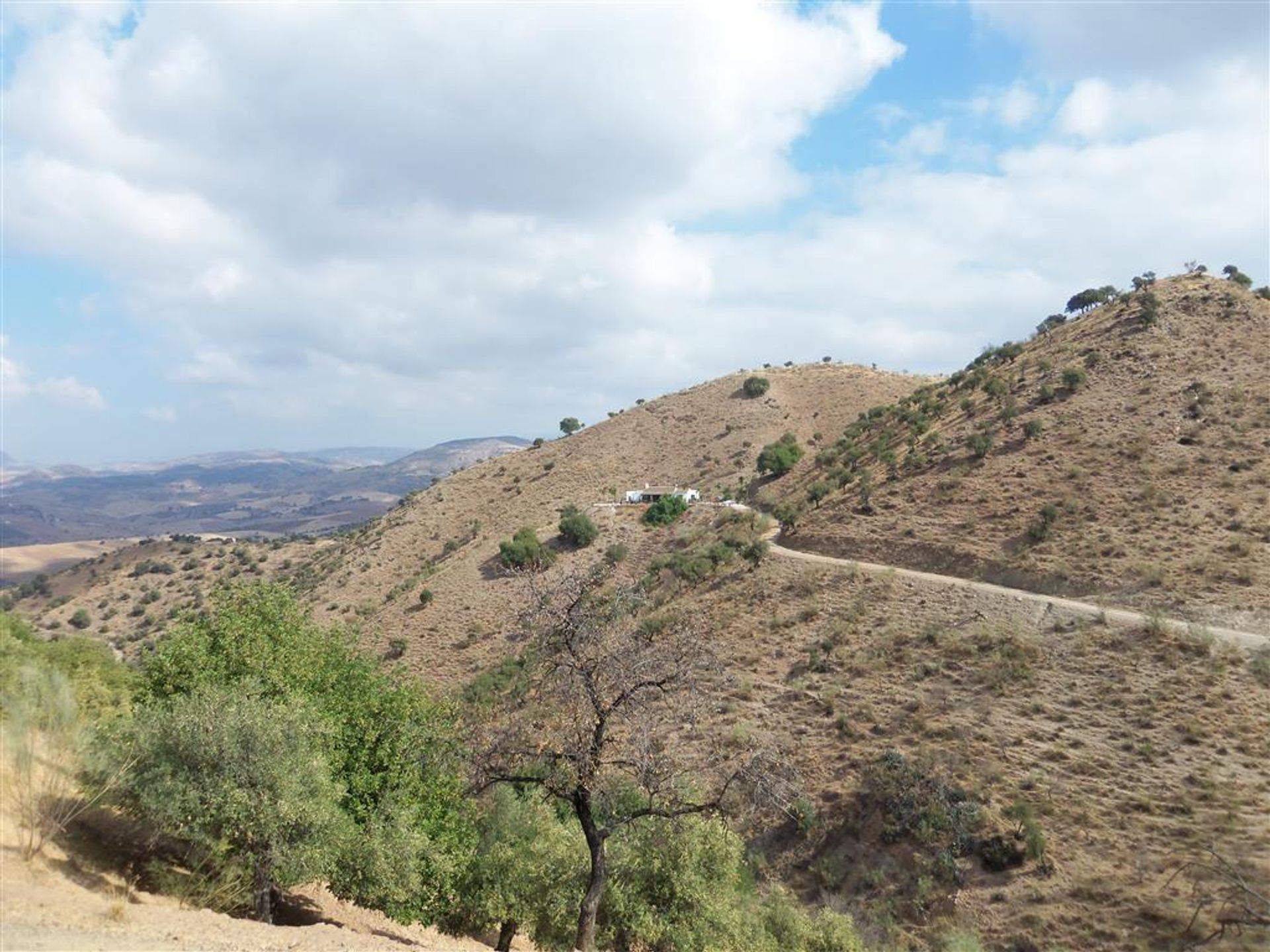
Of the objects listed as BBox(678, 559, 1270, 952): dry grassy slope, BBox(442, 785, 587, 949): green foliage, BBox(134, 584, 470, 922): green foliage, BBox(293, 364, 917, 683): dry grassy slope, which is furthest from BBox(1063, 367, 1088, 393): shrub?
BBox(134, 584, 470, 922): green foliage

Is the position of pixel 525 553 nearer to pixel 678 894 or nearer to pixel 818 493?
pixel 818 493

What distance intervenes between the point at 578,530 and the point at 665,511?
773cm

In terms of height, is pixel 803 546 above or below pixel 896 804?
above

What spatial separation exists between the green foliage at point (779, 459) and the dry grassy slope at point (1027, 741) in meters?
28.9

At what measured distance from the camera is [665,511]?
63.3m

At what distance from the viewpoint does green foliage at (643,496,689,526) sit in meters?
62.4

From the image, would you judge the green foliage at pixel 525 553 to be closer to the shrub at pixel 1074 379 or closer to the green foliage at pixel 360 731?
the green foliage at pixel 360 731

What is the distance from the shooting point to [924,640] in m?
34.7

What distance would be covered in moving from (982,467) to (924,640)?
56.2 feet

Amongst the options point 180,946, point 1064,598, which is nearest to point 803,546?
point 1064,598

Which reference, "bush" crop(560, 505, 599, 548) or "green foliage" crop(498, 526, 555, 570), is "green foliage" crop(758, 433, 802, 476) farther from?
"green foliage" crop(498, 526, 555, 570)

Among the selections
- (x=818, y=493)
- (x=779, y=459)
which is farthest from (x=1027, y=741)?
(x=779, y=459)

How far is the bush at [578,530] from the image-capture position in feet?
202

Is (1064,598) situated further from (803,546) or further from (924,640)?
(803,546)
